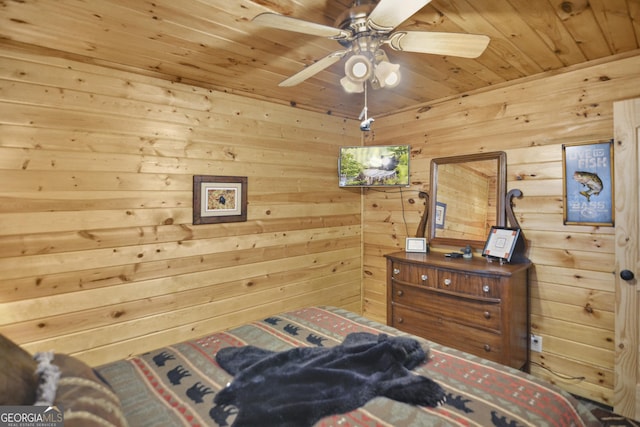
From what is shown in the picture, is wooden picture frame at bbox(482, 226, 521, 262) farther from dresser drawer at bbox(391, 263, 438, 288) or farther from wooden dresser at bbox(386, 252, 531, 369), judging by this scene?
dresser drawer at bbox(391, 263, 438, 288)

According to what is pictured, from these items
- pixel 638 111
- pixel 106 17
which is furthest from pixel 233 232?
pixel 638 111

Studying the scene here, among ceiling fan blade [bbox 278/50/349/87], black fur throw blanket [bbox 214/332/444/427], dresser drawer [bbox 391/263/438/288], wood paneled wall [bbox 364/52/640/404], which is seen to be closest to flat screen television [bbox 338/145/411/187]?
wood paneled wall [bbox 364/52/640/404]

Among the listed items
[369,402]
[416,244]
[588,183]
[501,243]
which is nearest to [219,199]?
[416,244]

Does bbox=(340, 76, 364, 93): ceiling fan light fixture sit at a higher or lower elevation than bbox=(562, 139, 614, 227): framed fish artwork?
higher

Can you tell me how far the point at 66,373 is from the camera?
0.97 m

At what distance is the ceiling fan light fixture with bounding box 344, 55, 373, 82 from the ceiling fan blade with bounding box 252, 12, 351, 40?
0.40ft

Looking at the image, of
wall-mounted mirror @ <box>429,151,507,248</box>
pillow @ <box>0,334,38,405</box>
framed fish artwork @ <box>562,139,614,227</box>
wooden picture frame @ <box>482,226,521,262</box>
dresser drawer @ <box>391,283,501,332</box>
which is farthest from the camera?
wall-mounted mirror @ <box>429,151,507,248</box>

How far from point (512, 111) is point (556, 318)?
162 cm

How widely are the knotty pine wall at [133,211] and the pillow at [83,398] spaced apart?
1190 millimetres

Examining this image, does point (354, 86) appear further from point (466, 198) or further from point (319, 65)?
point (466, 198)

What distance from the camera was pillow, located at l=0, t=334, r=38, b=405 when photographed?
2.49 feet

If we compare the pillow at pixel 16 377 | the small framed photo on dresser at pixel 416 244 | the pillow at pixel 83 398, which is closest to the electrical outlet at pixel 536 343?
the small framed photo on dresser at pixel 416 244

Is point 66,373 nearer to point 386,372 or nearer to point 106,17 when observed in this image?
point 386,372

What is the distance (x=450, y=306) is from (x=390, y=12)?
2051 millimetres
